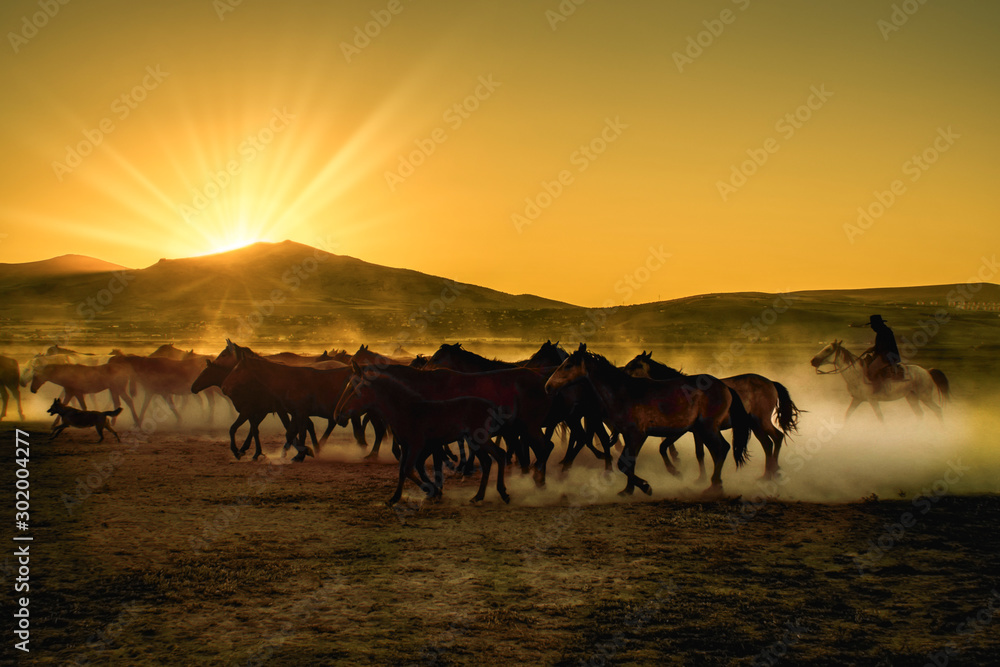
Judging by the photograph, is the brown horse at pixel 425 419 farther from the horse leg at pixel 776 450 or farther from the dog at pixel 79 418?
the dog at pixel 79 418

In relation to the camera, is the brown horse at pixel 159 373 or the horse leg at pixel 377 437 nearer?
the horse leg at pixel 377 437

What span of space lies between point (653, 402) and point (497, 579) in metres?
4.82

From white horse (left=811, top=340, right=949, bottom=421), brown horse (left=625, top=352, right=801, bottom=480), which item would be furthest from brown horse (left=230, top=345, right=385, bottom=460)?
white horse (left=811, top=340, right=949, bottom=421)

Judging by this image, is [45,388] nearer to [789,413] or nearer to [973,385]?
[789,413]

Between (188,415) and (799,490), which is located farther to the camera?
(188,415)

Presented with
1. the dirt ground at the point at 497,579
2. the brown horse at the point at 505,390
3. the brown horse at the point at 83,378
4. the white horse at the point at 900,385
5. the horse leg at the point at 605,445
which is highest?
the white horse at the point at 900,385

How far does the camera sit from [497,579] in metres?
7.17

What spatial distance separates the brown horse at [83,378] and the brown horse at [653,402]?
12.6 metres

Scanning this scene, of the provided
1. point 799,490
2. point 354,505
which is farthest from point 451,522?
point 799,490

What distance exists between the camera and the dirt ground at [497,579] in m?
5.59

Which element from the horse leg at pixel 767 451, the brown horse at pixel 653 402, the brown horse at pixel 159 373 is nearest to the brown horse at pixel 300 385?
the brown horse at pixel 653 402

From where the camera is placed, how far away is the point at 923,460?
13.6m

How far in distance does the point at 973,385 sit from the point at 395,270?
160m

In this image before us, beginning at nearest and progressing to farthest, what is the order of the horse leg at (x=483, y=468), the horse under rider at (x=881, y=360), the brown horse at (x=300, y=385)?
the horse leg at (x=483, y=468) < the brown horse at (x=300, y=385) < the horse under rider at (x=881, y=360)
